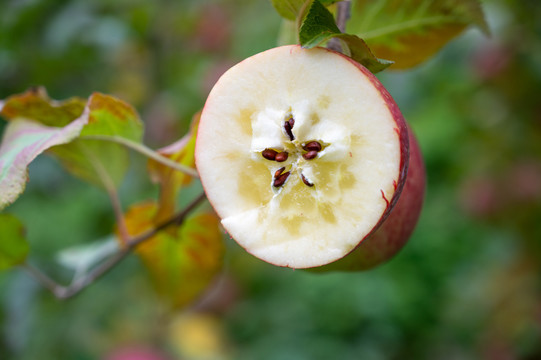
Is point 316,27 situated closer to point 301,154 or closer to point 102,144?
point 301,154

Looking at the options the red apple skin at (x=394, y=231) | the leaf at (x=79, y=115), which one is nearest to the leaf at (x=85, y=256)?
the leaf at (x=79, y=115)

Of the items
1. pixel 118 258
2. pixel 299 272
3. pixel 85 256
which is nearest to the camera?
pixel 118 258

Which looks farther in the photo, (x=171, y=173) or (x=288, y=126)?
(x=171, y=173)

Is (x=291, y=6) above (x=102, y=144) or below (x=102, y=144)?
above

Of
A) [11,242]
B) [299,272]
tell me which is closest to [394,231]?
[11,242]

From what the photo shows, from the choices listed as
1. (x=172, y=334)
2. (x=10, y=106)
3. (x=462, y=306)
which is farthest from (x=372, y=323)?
(x=10, y=106)

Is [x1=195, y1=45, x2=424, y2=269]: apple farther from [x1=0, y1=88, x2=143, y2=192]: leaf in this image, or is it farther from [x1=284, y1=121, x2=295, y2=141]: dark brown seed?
[x1=0, y1=88, x2=143, y2=192]: leaf

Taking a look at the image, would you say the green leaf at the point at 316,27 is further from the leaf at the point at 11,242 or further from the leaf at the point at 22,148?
the leaf at the point at 11,242
